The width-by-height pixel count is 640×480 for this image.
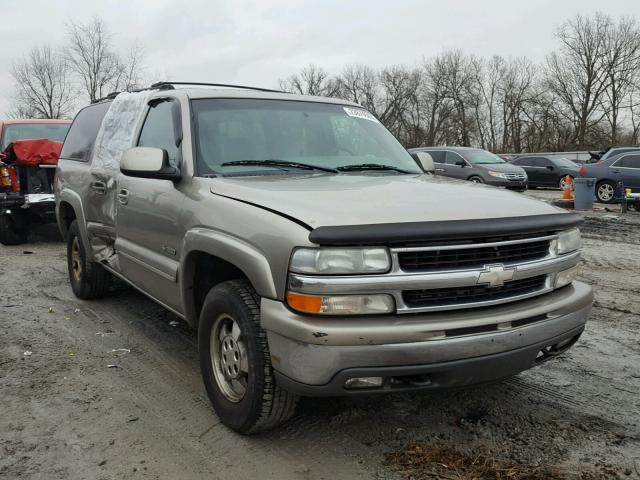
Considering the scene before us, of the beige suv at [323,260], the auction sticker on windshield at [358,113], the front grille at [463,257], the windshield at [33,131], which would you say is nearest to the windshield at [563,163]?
the windshield at [33,131]

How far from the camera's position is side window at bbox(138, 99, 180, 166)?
371 centimetres

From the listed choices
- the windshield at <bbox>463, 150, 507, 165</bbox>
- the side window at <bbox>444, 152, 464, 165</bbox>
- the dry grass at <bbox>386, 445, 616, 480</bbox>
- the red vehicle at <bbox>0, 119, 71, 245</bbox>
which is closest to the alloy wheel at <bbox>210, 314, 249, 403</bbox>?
the dry grass at <bbox>386, 445, 616, 480</bbox>

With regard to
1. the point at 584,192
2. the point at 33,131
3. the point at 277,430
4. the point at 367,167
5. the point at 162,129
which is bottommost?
the point at 277,430

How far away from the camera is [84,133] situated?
223 inches

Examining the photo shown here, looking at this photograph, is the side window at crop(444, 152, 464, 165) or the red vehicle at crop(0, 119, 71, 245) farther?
the side window at crop(444, 152, 464, 165)

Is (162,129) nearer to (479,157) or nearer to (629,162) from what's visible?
(629,162)

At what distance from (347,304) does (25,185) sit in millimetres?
8029

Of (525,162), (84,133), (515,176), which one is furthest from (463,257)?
(525,162)

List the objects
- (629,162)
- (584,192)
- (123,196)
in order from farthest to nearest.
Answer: (629,162) < (584,192) < (123,196)

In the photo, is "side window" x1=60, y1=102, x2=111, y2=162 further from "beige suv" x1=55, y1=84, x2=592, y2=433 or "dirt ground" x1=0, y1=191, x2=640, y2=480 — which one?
"dirt ground" x1=0, y1=191, x2=640, y2=480

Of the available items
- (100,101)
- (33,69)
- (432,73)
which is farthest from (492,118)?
(100,101)

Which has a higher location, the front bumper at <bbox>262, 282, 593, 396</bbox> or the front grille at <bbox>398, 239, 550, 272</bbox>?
the front grille at <bbox>398, 239, 550, 272</bbox>

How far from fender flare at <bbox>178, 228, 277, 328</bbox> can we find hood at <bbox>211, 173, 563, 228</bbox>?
0.23 m

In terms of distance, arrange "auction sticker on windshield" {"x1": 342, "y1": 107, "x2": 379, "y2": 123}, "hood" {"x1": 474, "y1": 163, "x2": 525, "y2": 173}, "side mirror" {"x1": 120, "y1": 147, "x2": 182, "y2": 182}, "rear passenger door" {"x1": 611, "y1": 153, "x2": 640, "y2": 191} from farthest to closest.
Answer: "hood" {"x1": 474, "y1": 163, "x2": 525, "y2": 173} → "rear passenger door" {"x1": 611, "y1": 153, "x2": 640, "y2": 191} → "auction sticker on windshield" {"x1": 342, "y1": 107, "x2": 379, "y2": 123} → "side mirror" {"x1": 120, "y1": 147, "x2": 182, "y2": 182}
